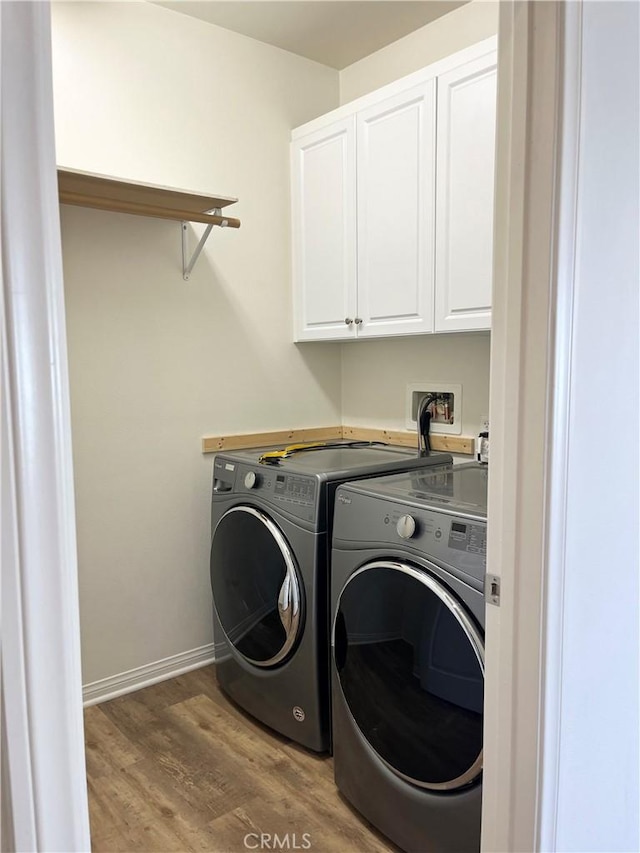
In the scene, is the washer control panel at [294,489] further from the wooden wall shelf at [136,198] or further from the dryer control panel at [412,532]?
the wooden wall shelf at [136,198]

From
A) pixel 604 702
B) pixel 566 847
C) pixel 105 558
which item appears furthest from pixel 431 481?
pixel 105 558

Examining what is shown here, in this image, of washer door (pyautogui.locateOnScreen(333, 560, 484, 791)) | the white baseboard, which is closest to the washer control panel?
washer door (pyautogui.locateOnScreen(333, 560, 484, 791))

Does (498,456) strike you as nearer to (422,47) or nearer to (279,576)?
(279,576)

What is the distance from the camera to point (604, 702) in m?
1.14

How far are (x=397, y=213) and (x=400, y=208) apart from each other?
0.02m

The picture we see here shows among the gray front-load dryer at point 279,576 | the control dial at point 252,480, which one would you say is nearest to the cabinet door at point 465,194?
the gray front-load dryer at point 279,576

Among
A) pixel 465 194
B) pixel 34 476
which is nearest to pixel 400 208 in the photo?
pixel 465 194

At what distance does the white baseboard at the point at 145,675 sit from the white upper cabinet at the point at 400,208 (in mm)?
1404

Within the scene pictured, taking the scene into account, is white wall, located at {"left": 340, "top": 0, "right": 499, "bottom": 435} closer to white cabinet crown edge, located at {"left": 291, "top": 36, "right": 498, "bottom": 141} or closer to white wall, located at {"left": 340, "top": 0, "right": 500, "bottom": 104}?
white wall, located at {"left": 340, "top": 0, "right": 500, "bottom": 104}

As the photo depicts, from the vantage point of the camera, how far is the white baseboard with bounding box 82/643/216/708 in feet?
8.04

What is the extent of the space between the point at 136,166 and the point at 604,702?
224 centimetres

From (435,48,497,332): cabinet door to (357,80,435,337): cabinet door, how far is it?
5cm

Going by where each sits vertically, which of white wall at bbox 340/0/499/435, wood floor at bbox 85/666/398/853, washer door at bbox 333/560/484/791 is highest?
white wall at bbox 340/0/499/435

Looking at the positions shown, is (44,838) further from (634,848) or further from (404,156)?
(404,156)
